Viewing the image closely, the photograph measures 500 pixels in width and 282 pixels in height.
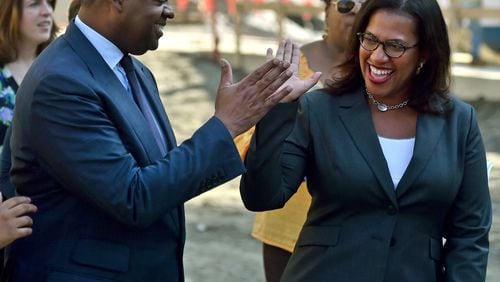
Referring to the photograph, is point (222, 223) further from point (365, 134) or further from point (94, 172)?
point (94, 172)

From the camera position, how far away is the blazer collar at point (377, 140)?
2.95m

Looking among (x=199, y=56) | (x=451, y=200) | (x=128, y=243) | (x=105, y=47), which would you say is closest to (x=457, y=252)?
(x=451, y=200)

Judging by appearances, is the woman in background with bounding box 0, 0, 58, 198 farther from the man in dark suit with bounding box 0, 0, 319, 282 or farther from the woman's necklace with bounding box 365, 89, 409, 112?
the woman's necklace with bounding box 365, 89, 409, 112

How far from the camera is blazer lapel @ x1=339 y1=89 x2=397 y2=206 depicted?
294 cm

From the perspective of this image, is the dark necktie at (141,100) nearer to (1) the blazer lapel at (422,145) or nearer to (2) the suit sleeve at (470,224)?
(1) the blazer lapel at (422,145)

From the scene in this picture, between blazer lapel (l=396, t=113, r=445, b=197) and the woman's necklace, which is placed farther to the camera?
the woman's necklace

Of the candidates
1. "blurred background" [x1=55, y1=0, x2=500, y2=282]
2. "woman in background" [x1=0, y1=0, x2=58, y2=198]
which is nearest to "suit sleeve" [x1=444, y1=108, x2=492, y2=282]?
"woman in background" [x1=0, y1=0, x2=58, y2=198]

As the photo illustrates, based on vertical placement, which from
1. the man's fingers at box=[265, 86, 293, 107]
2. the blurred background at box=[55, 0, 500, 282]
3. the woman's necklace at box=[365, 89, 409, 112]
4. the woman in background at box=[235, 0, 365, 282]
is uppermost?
the man's fingers at box=[265, 86, 293, 107]

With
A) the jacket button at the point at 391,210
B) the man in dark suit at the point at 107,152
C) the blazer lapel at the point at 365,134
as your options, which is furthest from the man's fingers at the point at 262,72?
the jacket button at the point at 391,210

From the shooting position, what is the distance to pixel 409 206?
296 cm

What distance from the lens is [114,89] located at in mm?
2648

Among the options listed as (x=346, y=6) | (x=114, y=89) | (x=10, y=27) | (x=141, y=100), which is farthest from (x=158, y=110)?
(x=10, y=27)

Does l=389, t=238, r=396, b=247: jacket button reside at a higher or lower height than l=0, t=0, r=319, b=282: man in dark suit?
lower

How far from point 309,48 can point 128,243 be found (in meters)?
1.62
